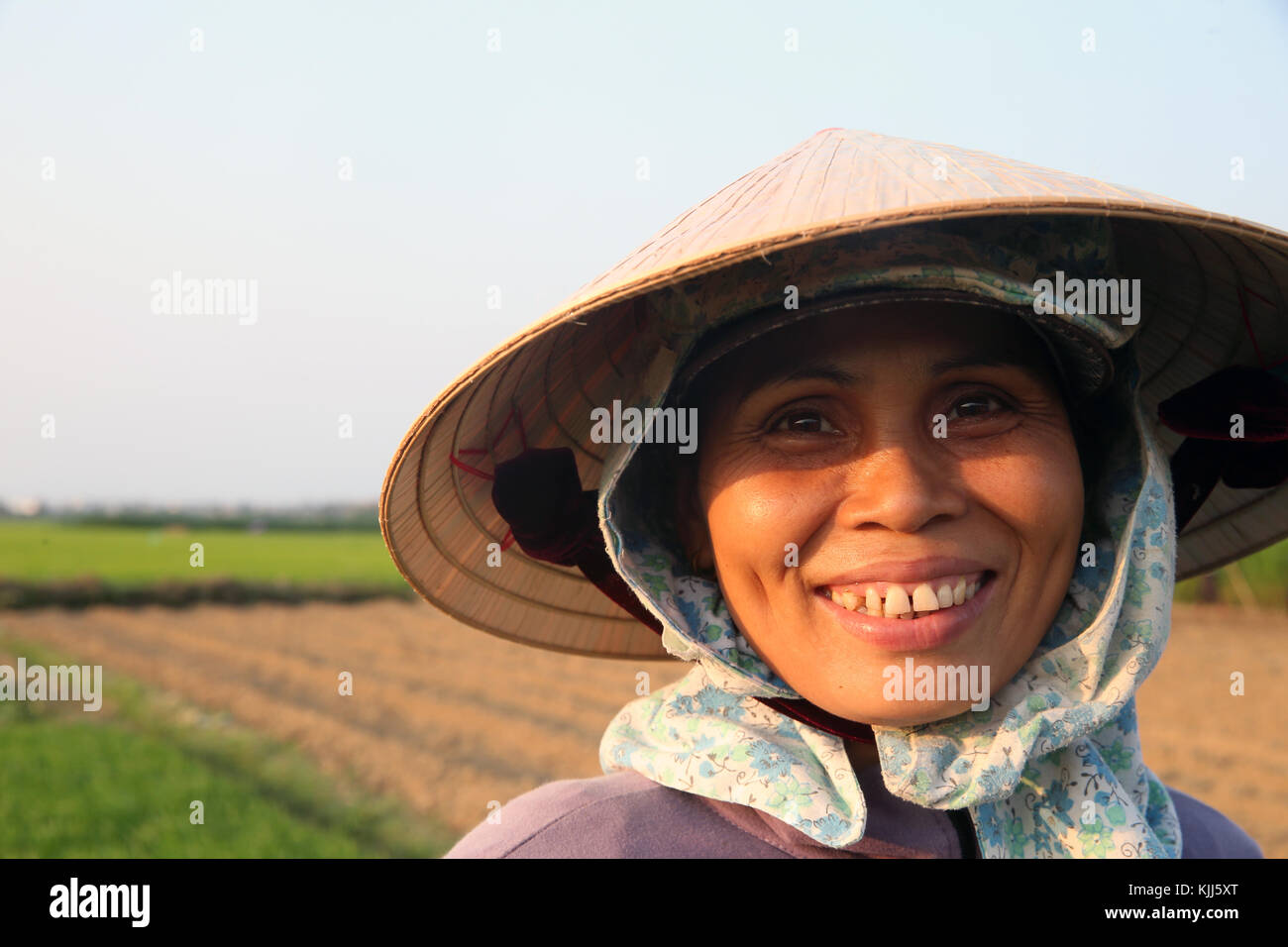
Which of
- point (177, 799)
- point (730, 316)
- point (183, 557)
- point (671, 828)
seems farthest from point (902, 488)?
point (183, 557)

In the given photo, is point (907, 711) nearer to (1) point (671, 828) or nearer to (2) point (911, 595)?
(2) point (911, 595)

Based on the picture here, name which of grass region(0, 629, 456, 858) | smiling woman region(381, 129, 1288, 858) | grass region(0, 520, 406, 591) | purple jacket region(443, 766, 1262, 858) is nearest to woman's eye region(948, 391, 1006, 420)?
smiling woman region(381, 129, 1288, 858)

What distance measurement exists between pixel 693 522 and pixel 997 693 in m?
0.53

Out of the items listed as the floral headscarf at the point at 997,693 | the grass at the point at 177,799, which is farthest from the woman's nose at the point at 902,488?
the grass at the point at 177,799

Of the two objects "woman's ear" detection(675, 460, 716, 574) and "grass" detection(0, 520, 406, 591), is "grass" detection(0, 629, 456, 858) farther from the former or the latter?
"woman's ear" detection(675, 460, 716, 574)

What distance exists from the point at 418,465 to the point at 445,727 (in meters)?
9.00

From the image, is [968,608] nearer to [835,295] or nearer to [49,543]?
[835,295]

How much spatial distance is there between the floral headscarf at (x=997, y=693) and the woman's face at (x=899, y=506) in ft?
0.21

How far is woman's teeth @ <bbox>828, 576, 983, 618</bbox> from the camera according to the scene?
1.40 meters

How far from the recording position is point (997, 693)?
151cm

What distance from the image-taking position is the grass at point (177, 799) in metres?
6.69

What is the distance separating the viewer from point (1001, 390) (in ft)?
4.91
